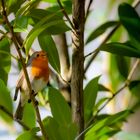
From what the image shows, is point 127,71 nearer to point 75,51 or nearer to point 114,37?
point 114,37

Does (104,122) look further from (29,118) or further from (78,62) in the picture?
(29,118)

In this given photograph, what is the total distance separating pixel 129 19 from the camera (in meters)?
0.83

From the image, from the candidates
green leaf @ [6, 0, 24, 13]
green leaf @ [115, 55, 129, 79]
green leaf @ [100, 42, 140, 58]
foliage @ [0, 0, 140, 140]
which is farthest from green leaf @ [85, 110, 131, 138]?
green leaf @ [115, 55, 129, 79]

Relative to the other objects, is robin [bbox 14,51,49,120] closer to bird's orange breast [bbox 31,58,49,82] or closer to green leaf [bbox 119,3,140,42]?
bird's orange breast [bbox 31,58,49,82]

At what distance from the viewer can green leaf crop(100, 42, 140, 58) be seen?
74 centimetres

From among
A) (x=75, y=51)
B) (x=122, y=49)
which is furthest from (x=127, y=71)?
(x=75, y=51)

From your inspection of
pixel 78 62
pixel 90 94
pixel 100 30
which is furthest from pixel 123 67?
pixel 78 62

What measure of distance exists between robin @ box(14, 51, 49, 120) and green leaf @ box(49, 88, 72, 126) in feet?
0.37

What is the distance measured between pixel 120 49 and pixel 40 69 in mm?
249

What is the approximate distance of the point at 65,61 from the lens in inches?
37.1

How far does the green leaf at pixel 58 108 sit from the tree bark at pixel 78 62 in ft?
0.12

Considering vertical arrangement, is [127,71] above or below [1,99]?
below

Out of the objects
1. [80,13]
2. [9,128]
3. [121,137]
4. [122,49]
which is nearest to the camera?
[80,13]

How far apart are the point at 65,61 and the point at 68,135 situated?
0.31 meters
